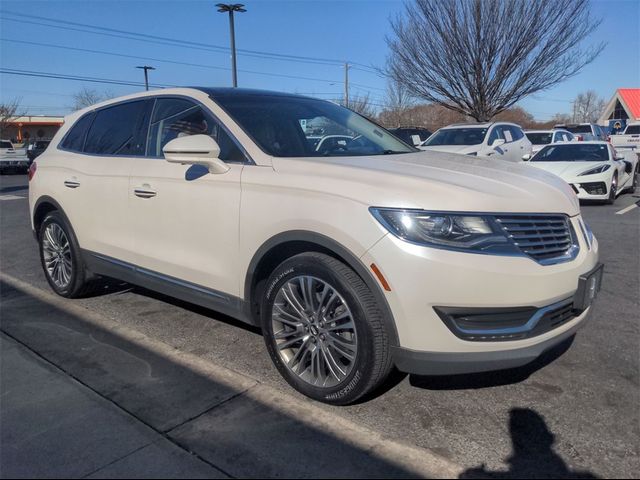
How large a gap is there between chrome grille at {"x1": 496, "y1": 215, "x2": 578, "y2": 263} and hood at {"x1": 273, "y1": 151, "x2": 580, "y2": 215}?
50mm

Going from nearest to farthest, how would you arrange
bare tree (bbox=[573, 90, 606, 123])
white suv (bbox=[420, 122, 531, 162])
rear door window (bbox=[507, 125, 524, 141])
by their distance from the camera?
white suv (bbox=[420, 122, 531, 162]), rear door window (bbox=[507, 125, 524, 141]), bare tree (bbox=[573, 90, 606, 123])

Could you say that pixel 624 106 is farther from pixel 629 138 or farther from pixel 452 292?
pixel 452 292

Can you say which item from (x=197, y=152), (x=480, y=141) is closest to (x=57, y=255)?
(x=197, y=152)

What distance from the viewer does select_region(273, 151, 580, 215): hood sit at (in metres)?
2.61

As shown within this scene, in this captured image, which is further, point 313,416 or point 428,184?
point 313,416

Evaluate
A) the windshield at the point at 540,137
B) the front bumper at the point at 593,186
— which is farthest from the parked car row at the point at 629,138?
the front bumper at the point at 593,186

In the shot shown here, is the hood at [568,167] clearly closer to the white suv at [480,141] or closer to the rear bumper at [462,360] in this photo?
the white suv at [480,141]

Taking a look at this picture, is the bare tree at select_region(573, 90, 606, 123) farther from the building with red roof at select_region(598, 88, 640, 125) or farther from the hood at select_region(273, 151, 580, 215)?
the hood at select_region(273, 151, 580, 215)

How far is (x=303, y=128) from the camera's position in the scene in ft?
12.7

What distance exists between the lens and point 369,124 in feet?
14.7

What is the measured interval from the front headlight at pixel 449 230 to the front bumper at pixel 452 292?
0.05 m

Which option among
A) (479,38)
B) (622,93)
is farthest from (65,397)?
(622,93)

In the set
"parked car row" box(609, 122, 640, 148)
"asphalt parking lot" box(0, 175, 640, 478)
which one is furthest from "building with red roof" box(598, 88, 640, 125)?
"asphalt parking lot" box(0, 175, 640, 478)

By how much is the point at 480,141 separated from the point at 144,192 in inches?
400
